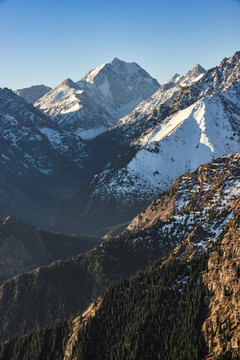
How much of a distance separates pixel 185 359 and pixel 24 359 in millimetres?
81157

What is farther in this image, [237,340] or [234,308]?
[234,308]

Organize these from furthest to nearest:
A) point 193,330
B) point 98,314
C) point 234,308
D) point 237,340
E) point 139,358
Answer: point 98,314 < point 139,358 < point 193,330 < point 234,308 < point 237,340

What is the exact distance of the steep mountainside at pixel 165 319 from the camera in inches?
5002

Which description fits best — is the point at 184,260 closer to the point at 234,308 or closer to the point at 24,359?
the point at 234,308

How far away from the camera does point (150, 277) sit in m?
180

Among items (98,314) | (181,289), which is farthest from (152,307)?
(98,314)

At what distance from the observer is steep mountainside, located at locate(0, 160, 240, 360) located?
12706cm

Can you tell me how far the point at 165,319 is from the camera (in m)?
153

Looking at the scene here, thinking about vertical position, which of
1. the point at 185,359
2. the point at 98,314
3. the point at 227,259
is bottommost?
the point at 185,359

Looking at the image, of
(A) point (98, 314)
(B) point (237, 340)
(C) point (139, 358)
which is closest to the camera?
(B) point (237, 340)

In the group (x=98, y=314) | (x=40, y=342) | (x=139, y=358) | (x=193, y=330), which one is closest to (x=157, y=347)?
(x=139, y=358)

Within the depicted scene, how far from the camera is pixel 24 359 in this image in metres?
175

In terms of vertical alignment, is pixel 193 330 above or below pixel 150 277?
below

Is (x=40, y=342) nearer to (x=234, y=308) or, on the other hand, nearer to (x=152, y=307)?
(x=152, y=307)
